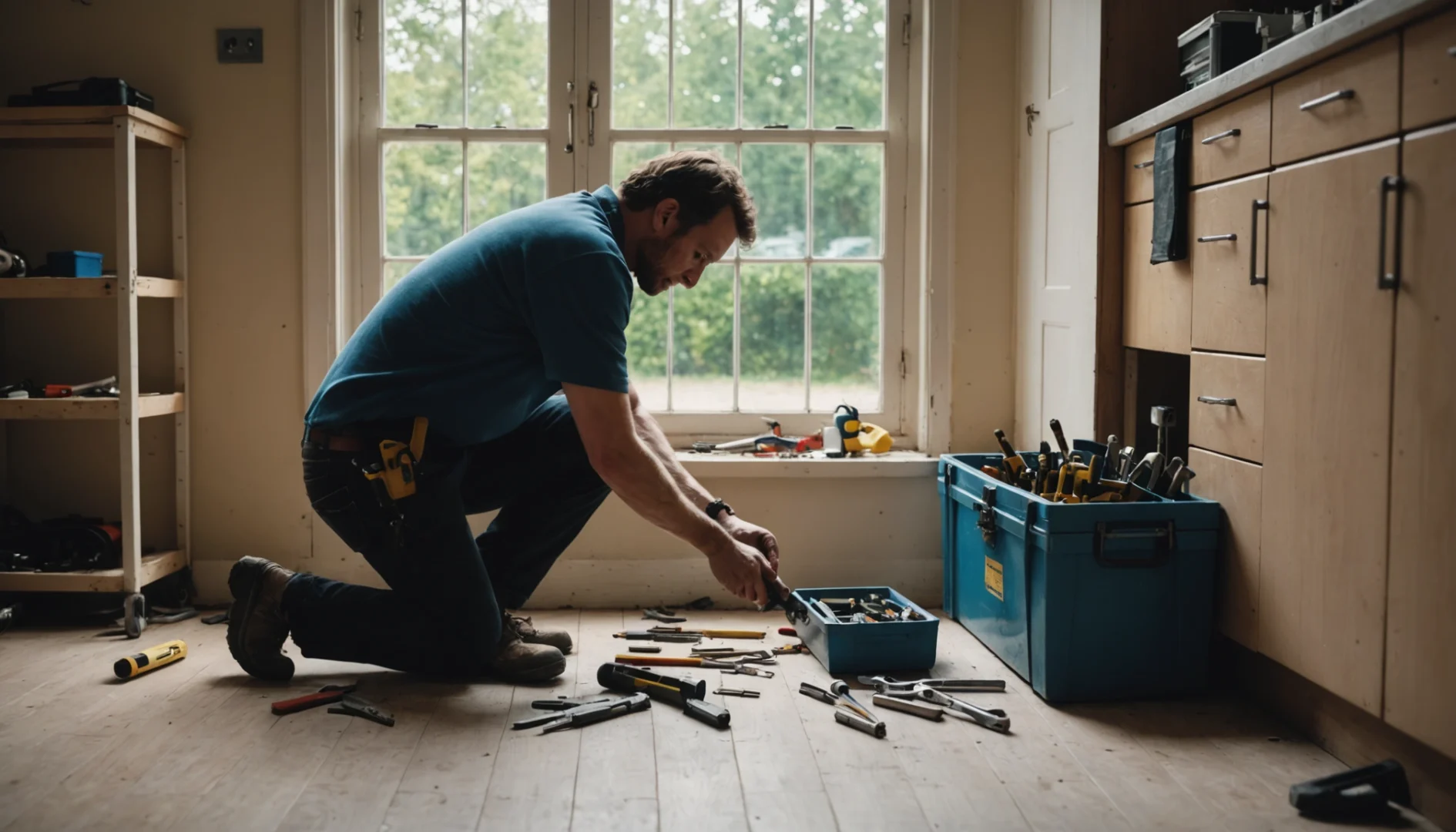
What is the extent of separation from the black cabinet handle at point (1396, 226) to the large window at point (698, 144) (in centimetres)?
176

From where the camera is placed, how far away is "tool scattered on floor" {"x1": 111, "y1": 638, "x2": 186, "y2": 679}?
2.68m

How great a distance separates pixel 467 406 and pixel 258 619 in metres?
0.69

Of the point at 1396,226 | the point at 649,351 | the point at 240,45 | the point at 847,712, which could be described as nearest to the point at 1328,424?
the point at 1396,226

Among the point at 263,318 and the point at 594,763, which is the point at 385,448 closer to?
the point at 594,763

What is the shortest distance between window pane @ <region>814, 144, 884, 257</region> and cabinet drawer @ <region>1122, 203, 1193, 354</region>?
0.89 m

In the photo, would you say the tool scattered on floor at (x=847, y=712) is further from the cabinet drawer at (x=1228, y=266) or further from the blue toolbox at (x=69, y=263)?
the blue toolbox at (x=69, y=263)

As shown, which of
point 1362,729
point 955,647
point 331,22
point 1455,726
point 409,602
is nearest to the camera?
point 1455,726

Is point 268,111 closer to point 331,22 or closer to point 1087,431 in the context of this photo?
point 331,22

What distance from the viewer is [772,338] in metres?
3.66

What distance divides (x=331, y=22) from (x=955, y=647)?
250 centimetres

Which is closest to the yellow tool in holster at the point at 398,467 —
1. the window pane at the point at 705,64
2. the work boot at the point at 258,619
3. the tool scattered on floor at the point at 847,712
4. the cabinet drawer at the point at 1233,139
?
the work boot at the point at 258,619

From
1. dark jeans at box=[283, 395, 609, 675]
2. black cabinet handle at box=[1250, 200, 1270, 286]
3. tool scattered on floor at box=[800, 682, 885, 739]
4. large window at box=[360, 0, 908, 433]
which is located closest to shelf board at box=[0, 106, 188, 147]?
large window at box=[360, 0, 908, 433]

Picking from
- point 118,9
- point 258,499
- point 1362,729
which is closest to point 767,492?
point 258,499

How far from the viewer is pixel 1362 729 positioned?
85.4 inches
